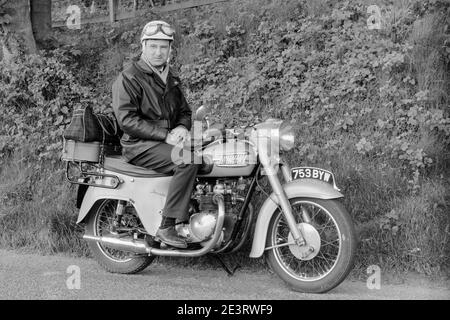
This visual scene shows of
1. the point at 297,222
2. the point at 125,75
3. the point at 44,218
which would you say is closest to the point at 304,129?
the point at 297,222

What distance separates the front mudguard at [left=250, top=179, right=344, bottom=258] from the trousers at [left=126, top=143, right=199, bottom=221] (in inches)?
25.5

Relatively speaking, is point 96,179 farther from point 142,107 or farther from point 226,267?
point 226,267

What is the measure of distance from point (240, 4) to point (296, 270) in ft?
17.1

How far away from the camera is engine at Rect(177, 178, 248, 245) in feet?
16.8

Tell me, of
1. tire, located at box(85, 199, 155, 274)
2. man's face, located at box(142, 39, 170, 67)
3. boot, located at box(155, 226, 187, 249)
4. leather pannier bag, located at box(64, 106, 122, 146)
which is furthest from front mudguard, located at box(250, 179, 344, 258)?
leather pannier bag, located at box(64, 106, 122, 146)

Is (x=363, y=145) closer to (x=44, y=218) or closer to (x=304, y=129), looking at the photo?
(x=304, y=129)

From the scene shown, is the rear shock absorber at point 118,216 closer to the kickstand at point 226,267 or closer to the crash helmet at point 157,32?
the kickstand at point 226,267

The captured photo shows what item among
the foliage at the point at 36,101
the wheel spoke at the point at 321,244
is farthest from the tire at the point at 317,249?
the foliage at the point at 36,101

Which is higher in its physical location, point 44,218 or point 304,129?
point 304,129

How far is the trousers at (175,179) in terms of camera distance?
5.01m

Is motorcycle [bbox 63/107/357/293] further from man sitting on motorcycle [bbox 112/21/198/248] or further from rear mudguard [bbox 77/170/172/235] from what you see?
man sitting on motorcycle [bbox 112/21/198/248]

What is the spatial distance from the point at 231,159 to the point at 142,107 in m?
0.95

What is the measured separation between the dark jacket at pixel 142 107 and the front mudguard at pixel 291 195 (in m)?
1.10

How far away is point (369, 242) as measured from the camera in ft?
18.0
